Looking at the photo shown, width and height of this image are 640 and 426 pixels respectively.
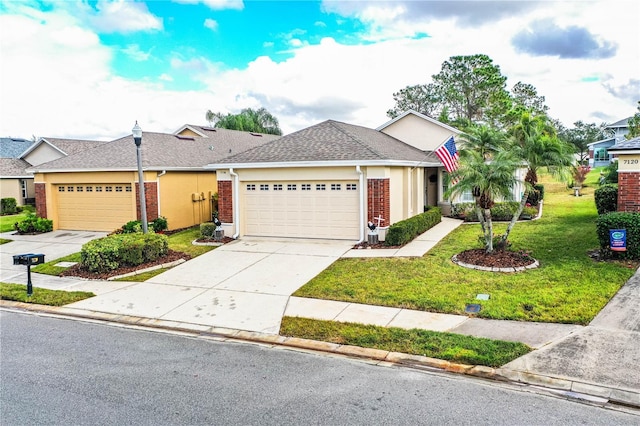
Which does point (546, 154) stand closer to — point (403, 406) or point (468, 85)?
point (403, 406)

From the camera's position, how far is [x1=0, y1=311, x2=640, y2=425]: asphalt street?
16.8 ft

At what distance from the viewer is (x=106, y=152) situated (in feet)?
69.3

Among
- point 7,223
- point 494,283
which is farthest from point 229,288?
point 7,223

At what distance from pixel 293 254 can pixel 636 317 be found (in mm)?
8801

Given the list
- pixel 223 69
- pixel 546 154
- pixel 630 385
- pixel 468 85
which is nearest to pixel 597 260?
pixel 546 154

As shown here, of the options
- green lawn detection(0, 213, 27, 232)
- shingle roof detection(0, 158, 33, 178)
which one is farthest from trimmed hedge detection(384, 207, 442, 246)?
shingle roof detection(0, 158, 33, 178)

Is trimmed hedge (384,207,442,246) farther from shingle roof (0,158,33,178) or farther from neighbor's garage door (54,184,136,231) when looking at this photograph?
shingle roof (0,158,33,178)

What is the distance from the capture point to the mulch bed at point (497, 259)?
11.4 metres

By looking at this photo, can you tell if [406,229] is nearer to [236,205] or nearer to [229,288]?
[236,205]

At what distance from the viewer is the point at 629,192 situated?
13094mm

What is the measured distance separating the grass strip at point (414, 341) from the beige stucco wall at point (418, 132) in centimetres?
1688

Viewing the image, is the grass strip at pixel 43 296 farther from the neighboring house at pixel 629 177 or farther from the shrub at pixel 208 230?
the neighboring house at pixel 629 177

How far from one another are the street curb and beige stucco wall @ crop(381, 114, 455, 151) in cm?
1762

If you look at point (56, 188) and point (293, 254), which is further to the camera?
point (56, 188)
